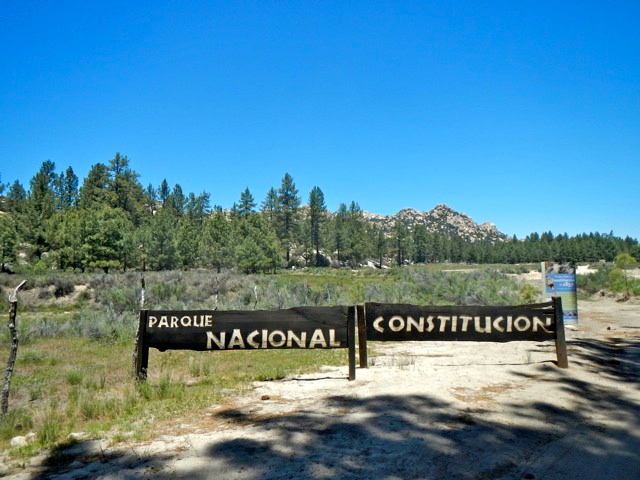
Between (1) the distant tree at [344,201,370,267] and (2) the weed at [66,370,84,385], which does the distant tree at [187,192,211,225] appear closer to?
(1) the distant tree at [344,201,370,267]

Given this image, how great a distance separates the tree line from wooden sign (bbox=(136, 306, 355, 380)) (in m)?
40.7

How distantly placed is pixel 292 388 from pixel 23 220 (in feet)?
198

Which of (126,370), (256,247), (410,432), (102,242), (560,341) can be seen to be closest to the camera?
(410,432)

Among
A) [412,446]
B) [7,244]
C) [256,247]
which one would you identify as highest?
[256,247]

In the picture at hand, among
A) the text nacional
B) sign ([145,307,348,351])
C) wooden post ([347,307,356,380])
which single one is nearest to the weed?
sign ([145,307,348,351])

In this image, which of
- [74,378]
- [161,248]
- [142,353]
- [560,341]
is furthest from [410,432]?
[161,248]

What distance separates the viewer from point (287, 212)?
9288cm

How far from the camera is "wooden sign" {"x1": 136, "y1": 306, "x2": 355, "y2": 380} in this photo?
7426 mm

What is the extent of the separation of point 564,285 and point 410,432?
11278mm

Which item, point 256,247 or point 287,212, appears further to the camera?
point 287,212

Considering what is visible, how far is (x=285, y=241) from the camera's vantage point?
92.6 m

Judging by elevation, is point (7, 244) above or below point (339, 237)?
below

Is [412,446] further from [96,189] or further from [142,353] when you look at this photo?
[96,189]

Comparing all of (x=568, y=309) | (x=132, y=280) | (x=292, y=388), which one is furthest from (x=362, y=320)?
(x=132, y=280)
